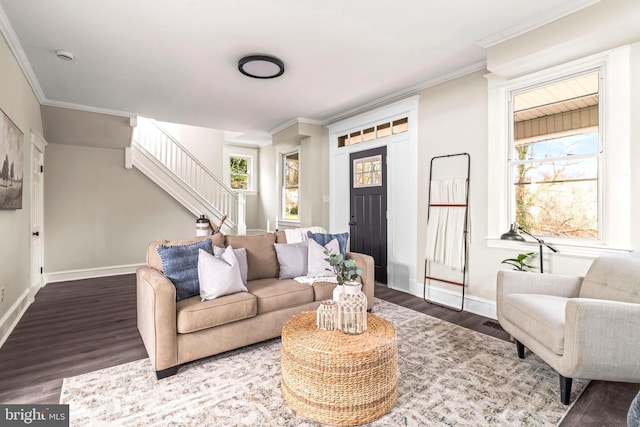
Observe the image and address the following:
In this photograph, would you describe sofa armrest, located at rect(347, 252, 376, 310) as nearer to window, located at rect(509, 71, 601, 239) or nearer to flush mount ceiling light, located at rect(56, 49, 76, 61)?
window, located at rect(509, 71, 601, 239)

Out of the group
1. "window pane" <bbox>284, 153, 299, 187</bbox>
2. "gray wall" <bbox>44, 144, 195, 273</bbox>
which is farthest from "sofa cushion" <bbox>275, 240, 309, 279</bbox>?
"gray wall" <bbox>44, 144, 195, 273</bbox>

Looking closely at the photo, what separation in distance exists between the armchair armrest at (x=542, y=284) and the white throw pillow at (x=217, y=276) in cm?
222

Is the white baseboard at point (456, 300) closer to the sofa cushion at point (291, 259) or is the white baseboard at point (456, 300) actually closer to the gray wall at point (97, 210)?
the sofa cushion at point (291, 259)

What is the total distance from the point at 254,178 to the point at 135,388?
266 inches

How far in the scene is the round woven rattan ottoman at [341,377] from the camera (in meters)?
1.73

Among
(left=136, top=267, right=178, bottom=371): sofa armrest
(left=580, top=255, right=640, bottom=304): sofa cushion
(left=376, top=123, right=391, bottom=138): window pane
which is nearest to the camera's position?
(left=580, top=255, right=640, bottom=304): sofa cushion

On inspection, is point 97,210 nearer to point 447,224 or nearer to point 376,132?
point 376,132

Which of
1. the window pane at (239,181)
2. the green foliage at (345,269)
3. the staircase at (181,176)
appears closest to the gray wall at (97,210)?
the staircase at (181,176)

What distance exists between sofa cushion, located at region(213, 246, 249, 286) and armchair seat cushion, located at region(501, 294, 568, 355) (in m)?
2.21

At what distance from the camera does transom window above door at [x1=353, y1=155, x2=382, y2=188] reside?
16.1 feet

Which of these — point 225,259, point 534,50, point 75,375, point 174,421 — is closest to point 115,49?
point 225,259

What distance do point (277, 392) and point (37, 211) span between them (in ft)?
16.0

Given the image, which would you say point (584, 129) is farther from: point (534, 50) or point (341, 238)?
point (341, 238)

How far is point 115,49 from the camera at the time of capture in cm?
319
